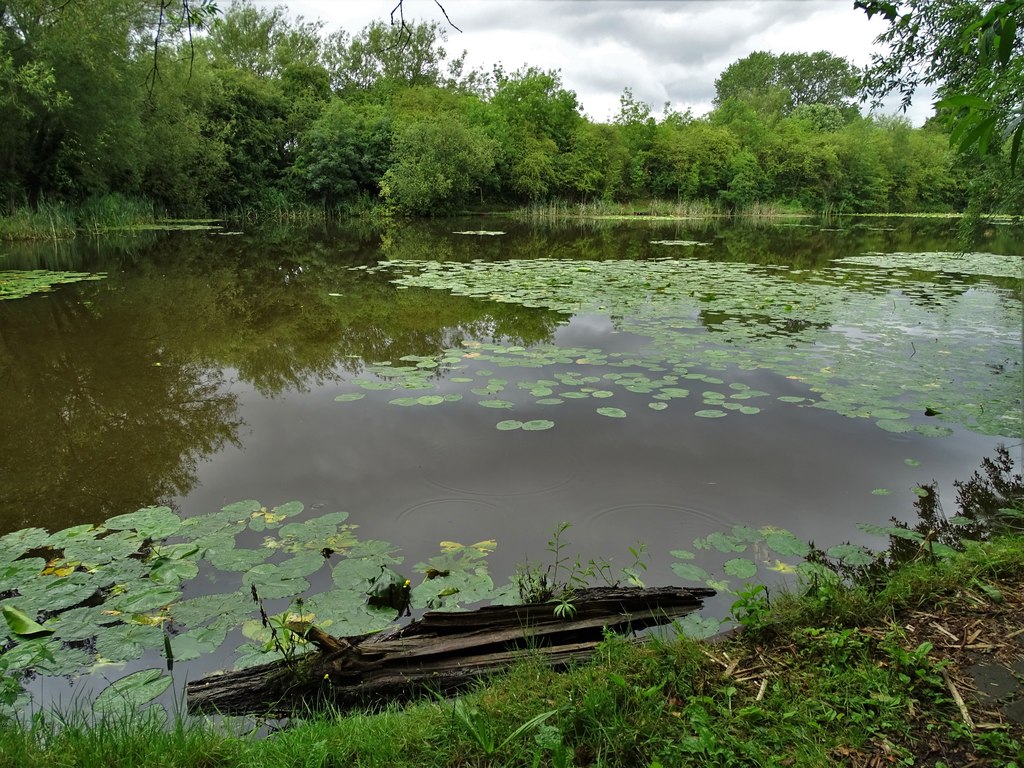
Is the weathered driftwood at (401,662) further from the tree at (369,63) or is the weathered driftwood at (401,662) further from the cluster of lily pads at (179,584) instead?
the tree at (369,63)

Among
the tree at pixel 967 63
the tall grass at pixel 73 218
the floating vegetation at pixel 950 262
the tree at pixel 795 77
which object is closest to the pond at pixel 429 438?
the tree at pixel 967 63

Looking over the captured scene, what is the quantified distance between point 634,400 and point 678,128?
153 feet

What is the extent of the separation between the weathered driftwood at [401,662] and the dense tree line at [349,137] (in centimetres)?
814

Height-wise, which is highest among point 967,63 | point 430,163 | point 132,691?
point 430,163

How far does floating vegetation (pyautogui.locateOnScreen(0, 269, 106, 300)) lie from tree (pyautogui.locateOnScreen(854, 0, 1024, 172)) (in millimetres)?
11222

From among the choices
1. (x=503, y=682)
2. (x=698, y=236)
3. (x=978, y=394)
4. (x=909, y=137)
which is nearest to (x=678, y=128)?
(x=909, y=137)

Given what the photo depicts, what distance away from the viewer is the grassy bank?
1.51 meters

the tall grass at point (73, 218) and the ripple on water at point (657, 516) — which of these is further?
the tall grass at point (73, 218)

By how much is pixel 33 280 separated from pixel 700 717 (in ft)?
40.7

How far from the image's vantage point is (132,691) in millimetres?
2035

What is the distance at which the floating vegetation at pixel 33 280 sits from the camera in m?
9.04

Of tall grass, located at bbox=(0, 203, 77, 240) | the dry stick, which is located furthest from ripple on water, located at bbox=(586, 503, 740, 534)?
tall grass, located at bbox=(0, 203, 77, 240)

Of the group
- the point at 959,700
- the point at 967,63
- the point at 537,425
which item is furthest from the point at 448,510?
the point at 967,63

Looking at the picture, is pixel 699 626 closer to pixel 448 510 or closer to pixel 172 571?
pixel 448 510
